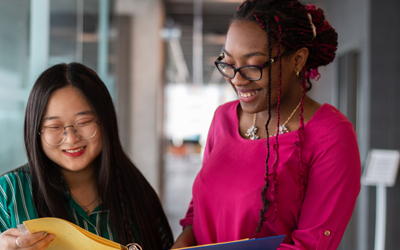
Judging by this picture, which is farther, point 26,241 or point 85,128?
point 85,128

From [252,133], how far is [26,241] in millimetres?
757

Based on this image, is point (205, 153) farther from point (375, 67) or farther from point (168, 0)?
point (168, 0)

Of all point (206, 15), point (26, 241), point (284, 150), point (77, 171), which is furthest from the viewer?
point (206, 15)

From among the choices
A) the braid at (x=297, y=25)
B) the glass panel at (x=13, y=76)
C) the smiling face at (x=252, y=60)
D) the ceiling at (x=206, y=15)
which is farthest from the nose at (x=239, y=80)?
the ceiling at (x=206, y=15)

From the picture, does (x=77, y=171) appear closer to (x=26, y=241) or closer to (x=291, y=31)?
(x=26, y=241)

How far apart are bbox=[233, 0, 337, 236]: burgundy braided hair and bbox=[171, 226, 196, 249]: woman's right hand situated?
309 mm

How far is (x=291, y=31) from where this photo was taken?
1.12m

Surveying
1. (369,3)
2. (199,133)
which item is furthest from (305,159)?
(199,133)

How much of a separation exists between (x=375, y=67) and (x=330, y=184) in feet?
9.24

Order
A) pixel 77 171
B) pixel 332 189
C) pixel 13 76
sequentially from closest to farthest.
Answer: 1. pixel 332 189
2. pixel 77 171
3. pixel 13 76

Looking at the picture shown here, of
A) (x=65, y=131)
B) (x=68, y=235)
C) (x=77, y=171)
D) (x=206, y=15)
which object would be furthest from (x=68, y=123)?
(x=206, y=15)

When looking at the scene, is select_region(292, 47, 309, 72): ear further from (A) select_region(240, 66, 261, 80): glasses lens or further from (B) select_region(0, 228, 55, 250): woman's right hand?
(B) select_region(0, 228, 55, 250): woman's right hand

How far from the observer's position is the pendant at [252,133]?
130cm

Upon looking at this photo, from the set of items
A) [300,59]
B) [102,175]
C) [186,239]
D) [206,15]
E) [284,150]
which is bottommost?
[186,239]
